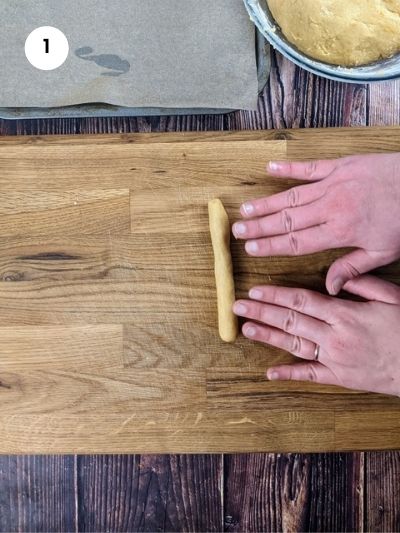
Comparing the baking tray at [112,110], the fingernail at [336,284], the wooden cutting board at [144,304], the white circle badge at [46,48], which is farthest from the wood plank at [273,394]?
the white circle badge at [46,48]

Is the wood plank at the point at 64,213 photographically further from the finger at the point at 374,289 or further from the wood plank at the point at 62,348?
the finger at the point at 374,289

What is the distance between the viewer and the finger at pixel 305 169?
702 mm

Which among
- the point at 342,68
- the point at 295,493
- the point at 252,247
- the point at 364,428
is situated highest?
the point at 342,68

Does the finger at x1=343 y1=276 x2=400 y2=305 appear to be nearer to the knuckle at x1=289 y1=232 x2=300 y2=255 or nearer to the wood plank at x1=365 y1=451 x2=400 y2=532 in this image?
the knuckle at x1=289 y1=232 x2=300 y2=255

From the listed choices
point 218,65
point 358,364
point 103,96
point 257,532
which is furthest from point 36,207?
point 257,532

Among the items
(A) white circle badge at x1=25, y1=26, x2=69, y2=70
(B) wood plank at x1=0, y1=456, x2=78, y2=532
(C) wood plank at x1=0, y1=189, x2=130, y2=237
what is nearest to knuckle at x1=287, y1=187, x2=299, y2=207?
(C) wood plank at x1=0, y1=189, x2=130, y2=237

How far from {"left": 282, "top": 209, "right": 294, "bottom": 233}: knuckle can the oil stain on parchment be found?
11.4 inches

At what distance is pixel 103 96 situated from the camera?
76cm

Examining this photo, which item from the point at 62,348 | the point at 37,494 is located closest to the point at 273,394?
the point at 62,348

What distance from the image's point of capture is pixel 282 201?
2.32 feet

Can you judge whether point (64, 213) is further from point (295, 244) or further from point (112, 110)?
point (295, 244)

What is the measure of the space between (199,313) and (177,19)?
393 millimetres

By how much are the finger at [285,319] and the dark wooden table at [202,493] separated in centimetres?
24

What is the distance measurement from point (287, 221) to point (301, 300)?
100mm
